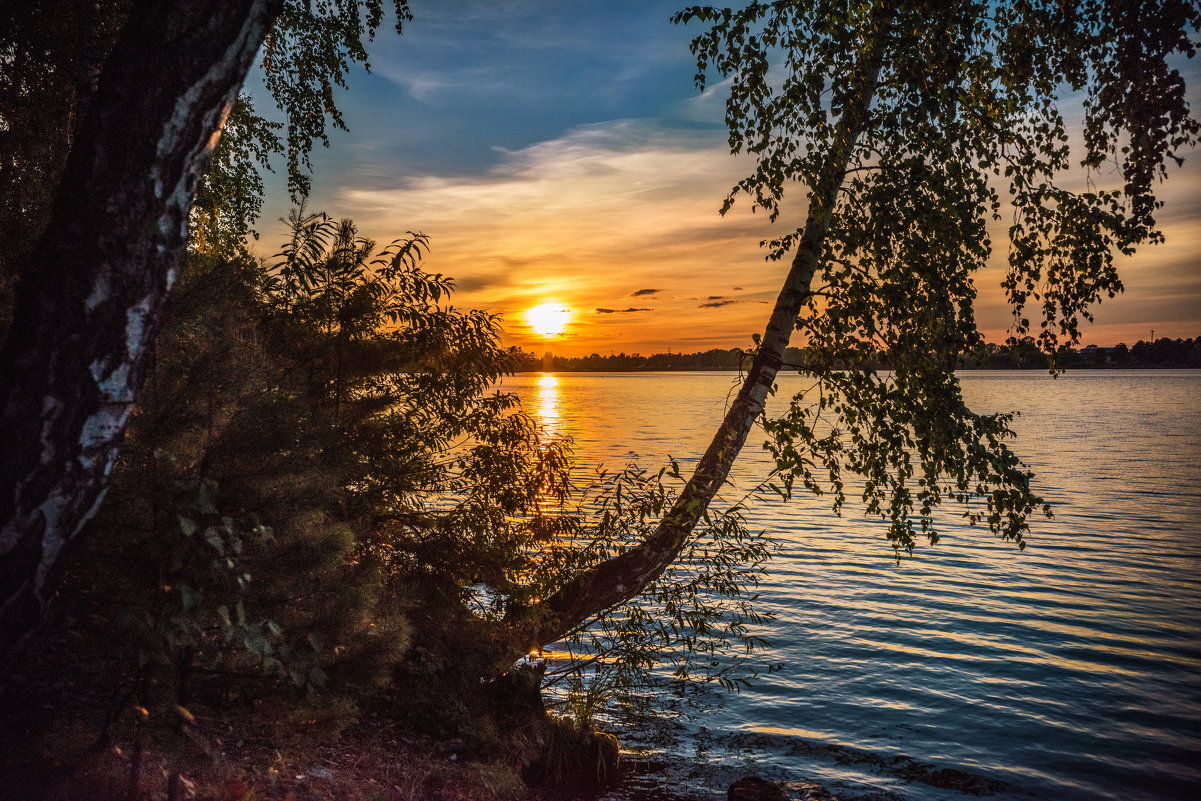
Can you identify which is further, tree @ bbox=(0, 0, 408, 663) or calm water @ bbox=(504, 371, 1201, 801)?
calm water @ bbox=(504, 371, 1201, 801)

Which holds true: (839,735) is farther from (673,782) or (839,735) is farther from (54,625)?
(54,625)

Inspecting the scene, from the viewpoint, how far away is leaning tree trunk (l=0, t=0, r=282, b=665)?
3215 mm

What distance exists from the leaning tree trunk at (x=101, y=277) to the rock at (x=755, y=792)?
22.2ft

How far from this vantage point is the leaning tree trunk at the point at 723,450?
21.9 ft

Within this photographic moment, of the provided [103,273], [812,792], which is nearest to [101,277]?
[103,273]

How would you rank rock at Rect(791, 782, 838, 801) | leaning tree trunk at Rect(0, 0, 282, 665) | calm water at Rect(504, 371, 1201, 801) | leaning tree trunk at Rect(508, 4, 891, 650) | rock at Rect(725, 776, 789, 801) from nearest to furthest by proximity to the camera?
1. leaning tree trunk at Rect(0, 0, 282, 665)
2. leaning tree trunk at Rect(508, 4, 891, 650)
3. rock at Rect(725, 776, 789, 801)
4. rock at Rect(791, 782, 838, 801)
5. calm water at Rect(504, 371, 1201, 801)

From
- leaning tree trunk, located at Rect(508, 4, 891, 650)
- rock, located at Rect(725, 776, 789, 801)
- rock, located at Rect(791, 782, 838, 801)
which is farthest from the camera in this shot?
rock, located at Rect(791, 782, 838, 801)

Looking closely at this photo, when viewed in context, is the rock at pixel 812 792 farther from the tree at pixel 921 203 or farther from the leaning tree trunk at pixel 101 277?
the leaning tree trunk at pixel 101 277

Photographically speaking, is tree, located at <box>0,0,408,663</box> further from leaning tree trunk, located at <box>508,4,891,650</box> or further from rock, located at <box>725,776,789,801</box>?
rock, located at <box>725,776,789,801</box>

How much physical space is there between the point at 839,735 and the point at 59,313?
415 inches

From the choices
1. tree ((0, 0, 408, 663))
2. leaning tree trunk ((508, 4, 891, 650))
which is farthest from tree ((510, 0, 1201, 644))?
tree ((0, 0, 408, 663))

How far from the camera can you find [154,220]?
11.4ft

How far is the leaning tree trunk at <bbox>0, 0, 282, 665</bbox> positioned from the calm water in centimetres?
526

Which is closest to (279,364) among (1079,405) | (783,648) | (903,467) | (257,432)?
(257,432)
